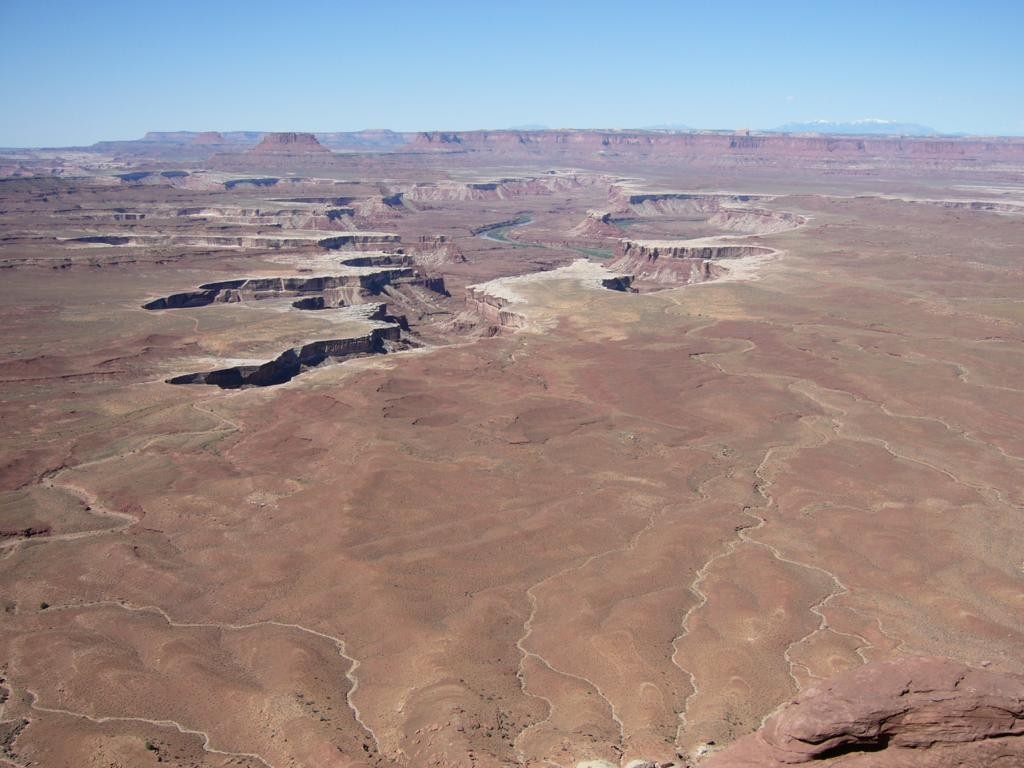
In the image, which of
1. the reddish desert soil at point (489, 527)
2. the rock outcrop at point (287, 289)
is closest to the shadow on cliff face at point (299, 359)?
the reddish desert soil at point (489, 527)

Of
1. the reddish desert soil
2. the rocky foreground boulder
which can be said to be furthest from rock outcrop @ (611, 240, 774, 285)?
the rocky foreground boulder

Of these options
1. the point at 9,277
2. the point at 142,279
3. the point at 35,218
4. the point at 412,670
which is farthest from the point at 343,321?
the point at 35,218

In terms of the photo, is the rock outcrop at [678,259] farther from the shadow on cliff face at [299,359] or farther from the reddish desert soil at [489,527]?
the shadow on cliff face at [299,359]

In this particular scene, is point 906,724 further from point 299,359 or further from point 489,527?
point 299,359

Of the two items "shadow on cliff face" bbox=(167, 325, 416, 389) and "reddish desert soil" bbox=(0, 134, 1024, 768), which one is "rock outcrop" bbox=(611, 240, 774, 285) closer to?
"reddish desert soil" bbox=(0, 134, 1024, 768)

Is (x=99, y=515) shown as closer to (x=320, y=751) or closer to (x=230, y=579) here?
(x=230, y=579)

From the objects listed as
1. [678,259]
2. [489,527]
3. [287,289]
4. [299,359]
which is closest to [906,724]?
[489,527]
